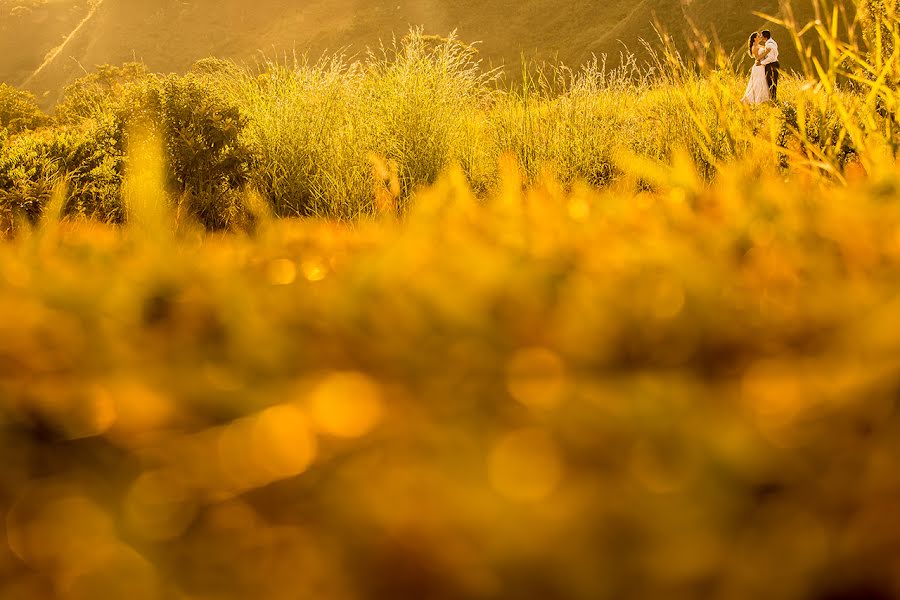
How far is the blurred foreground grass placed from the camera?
523mm

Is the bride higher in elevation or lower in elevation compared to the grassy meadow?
higher

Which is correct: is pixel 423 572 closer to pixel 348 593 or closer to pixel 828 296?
pixel 348 593

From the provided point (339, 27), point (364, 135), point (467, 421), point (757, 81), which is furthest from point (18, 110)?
point (339, 27)

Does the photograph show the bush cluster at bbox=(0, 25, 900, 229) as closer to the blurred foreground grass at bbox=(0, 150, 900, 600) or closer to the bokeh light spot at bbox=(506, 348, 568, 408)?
the blurred foreground grass at bbox=(0, 150, 900, 600)

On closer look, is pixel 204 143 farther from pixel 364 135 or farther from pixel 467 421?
pixel 467 421

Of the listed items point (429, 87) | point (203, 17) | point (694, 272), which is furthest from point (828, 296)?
point (203, 17)

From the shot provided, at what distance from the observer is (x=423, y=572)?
0.53m

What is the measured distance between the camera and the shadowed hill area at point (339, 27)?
51156 mm

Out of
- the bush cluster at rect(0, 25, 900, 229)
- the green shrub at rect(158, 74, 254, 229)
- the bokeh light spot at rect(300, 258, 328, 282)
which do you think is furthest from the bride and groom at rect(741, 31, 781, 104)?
the bokeh light spot at rect(300, 258, 328, 282)

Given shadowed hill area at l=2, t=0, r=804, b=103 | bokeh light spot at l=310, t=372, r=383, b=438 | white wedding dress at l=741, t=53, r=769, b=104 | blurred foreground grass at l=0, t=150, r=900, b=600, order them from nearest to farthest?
blurred foreground grass at l=0, t=150, r=900, b=600, bokeh light spot at l=310, t=372, r=383, b=438, white wedding dress at l=741, t=53, r=769, b=104, shadowed hill area at l=2, t=0, r=804, b=103

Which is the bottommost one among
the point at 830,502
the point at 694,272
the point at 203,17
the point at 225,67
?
the point at 830,502

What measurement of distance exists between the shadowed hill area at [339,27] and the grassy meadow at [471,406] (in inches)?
1915

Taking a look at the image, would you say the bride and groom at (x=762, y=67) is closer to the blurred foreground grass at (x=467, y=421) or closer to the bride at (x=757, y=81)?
the bride at (x=757, y=81)

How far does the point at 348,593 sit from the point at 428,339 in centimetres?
36
